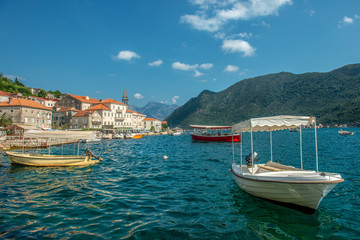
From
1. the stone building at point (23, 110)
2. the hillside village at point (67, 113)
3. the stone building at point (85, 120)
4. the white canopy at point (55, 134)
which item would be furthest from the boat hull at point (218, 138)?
the stone building at point (85, 120)

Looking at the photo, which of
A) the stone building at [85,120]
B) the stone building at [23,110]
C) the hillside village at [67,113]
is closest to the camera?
the stone building at [23,110]

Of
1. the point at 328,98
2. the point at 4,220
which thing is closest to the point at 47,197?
the point at 4,220

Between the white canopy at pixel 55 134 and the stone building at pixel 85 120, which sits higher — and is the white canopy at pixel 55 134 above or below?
below

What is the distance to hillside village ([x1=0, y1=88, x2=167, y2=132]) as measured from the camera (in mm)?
48125

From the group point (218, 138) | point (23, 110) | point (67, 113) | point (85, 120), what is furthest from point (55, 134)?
point (67, 113)

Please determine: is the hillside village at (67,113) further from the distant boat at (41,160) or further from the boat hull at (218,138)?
the boat hull at (218,138)

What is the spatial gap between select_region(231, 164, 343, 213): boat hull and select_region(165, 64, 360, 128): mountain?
13685 cm

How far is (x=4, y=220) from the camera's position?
598 cm

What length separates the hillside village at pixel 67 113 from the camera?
4812 cm

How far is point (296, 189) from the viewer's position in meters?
6.11

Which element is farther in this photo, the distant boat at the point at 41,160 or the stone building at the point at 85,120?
the stone building at the point at 85,120

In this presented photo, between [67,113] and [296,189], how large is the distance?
3232 inches

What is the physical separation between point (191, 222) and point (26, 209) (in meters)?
5.87

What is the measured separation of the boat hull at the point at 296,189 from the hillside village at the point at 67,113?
54782 mm
